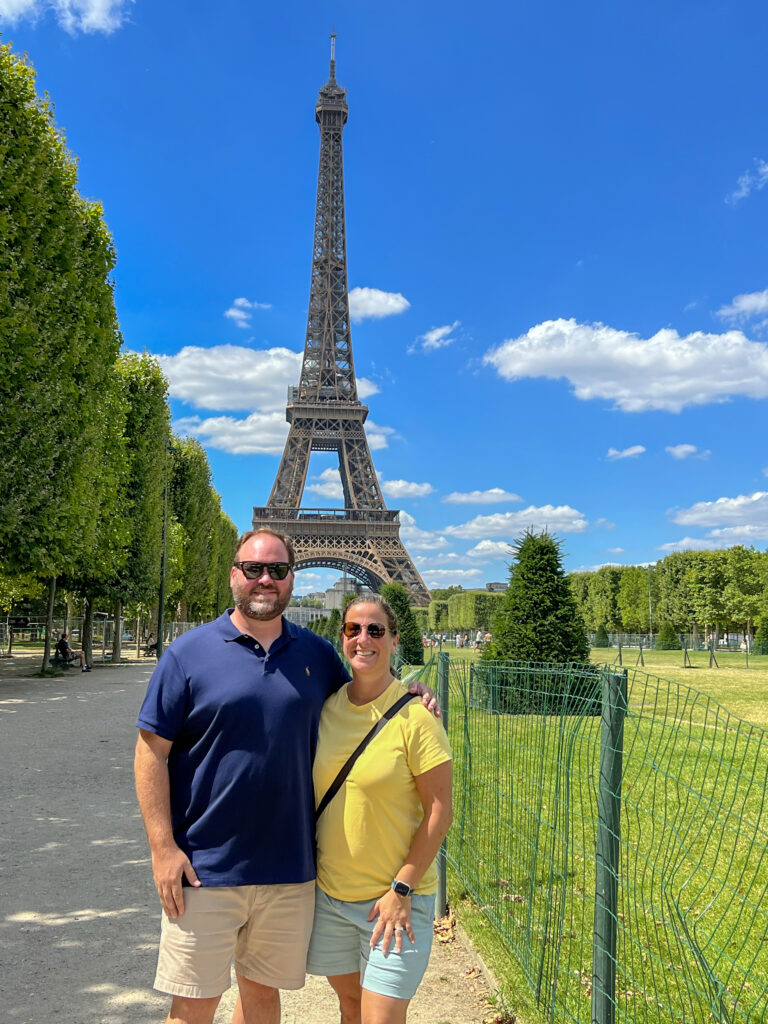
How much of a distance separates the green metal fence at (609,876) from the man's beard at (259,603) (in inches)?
44.3

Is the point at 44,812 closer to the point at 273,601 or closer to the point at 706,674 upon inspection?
the point at 273,601

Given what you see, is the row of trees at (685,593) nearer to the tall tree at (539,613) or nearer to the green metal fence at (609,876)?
the tall tree at (539,613)

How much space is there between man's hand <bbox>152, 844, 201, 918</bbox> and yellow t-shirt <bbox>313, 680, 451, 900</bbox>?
1.44 ft

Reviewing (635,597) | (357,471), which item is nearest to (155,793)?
(357,471)

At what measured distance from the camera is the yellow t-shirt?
2.65 metres

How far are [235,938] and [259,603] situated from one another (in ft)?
3.59

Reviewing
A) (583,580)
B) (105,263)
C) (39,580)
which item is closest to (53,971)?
(105,263)

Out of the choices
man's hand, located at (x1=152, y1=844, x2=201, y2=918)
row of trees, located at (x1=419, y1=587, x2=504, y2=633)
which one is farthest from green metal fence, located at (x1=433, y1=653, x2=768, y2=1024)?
row of trees, located at (x1=419, y1=587, x2=504, y2=633)

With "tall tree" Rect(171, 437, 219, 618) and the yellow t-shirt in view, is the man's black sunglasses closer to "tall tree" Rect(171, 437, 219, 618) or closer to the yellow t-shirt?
the yellow t-shirt

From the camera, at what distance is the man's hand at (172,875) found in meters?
2.67

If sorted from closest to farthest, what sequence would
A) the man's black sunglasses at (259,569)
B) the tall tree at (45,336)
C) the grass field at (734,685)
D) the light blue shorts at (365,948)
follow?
the light blue shorts at (365,948)
the man's black sunglasses at (259,569)
the grass field at (734,685)
the tall tree at (45,336)

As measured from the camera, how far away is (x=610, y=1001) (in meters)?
3.01

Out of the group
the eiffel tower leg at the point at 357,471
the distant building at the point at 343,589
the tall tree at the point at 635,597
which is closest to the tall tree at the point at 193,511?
the distant building at the point at 343,589

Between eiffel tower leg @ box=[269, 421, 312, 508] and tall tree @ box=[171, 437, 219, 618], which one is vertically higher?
eiffel tower leg @ box=[269, 421, 312, 508]
